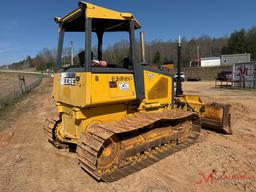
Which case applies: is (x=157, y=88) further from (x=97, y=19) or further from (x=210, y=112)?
(x=210, y=112)

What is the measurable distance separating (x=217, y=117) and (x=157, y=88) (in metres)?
2.50

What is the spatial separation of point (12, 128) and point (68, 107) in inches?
172

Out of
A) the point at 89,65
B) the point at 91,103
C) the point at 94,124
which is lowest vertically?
the point at 94,124

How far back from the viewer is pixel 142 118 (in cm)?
Answer: 472

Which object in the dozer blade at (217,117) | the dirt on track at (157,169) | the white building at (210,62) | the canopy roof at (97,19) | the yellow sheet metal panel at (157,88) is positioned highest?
the white building at (210,62)

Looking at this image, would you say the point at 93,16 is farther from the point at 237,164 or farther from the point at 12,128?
the point at 12,128

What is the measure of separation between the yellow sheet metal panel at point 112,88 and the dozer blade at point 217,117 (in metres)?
3.12

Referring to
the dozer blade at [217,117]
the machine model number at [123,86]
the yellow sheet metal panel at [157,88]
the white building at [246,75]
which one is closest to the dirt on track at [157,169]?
the dozer blade at [217,117]

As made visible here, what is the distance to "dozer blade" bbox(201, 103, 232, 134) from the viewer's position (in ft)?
21.4

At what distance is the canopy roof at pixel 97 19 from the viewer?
4066 millimetres

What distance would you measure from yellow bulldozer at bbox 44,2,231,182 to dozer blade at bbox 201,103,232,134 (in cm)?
101

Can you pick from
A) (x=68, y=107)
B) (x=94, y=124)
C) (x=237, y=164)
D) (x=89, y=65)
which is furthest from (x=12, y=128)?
(x=237, y=164)

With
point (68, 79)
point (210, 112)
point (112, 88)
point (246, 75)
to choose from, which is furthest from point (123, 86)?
point (246, 75)

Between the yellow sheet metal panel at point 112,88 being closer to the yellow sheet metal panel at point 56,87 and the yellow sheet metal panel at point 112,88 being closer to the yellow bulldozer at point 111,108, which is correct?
the yellow bulldozer at point 111,108
